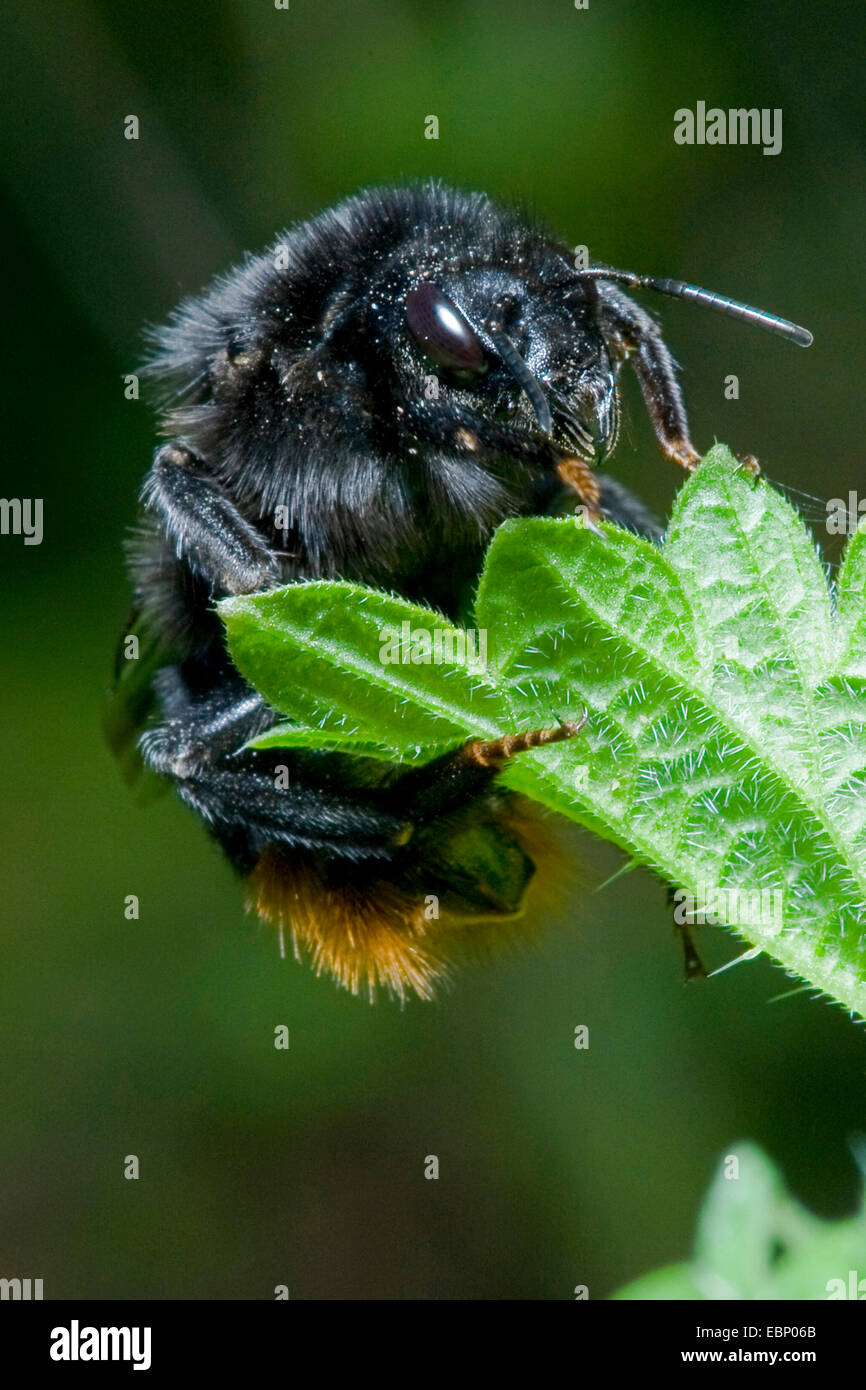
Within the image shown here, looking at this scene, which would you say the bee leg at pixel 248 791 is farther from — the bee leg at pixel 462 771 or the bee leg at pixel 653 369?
the bee leg at pixel 653 369

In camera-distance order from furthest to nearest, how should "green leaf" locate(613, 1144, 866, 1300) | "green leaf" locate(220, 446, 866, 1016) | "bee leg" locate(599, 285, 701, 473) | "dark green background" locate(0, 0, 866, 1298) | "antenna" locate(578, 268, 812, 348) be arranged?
"dark green background" locate(0, 0, 866, 1298) < "bee leg" locate(599, 285, 701, 473) < "antenna" locate(578, 268, 812, 348) < "green leaf" locate(613, 1144, 866, 1300) < "green leaf" locate(220, 446, 866, 1016)

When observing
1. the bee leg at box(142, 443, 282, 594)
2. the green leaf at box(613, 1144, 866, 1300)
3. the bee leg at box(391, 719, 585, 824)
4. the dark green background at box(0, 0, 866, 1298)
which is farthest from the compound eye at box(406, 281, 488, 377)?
the dark green background at box(0, 0, 866, 1298)

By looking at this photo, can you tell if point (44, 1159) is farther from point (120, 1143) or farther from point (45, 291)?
point (45, 291)

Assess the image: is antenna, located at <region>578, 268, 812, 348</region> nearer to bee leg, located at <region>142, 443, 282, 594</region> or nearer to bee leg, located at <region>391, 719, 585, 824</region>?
bee leg, located at <region>142, 443, 282, 594</region>

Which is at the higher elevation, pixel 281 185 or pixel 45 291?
pixel 281 185

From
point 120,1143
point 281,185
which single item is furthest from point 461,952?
point 281,185

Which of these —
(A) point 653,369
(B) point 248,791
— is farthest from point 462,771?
(A) point 653,369
